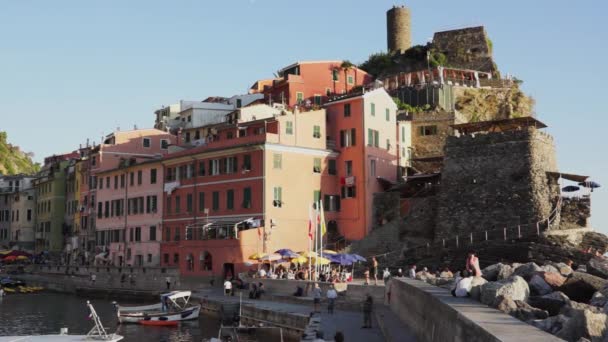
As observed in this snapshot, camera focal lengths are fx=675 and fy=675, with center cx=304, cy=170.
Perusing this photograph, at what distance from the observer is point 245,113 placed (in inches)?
2406

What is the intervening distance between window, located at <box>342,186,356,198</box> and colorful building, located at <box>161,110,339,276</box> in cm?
65

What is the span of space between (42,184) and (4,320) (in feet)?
166

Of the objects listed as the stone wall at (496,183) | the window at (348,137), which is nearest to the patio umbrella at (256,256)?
the stone wall at (496,183)

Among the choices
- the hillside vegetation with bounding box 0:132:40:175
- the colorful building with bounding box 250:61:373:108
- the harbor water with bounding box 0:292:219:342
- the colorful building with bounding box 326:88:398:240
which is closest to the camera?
the harbor water with bounding box 0:292:219:342

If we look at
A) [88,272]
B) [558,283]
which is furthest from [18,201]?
[558,283]

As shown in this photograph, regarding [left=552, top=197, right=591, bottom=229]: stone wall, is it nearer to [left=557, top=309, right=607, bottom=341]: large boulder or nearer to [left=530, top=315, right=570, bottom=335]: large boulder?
[left=530, top=315, right=570, bottom=335]: large boulder

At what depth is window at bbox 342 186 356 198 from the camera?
53031 millimetres

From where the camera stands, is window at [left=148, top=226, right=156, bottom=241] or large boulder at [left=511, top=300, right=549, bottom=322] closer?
large boulder at [left=511, top=300, right=549, bottom=322]

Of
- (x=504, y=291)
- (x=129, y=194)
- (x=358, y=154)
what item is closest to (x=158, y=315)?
(x=358, y=154)

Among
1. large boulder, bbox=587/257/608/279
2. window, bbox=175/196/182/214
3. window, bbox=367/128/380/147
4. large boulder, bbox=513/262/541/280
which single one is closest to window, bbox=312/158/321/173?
window, bbox=367/128/380/147

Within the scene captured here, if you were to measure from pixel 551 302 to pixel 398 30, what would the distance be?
273 feet

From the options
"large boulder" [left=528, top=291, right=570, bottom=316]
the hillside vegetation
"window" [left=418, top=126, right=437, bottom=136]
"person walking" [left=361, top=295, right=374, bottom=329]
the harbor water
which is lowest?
the harbor water

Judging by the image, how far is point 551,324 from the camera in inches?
440

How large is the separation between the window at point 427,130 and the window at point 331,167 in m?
12.9
